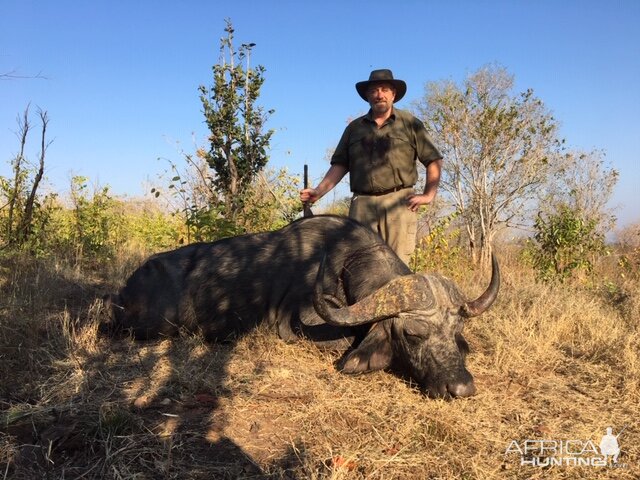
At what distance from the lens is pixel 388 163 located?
15.8 ft

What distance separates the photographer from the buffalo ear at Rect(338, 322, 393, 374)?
330cm

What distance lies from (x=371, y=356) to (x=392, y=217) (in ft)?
6.32

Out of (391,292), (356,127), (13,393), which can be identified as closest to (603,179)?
(356,127)

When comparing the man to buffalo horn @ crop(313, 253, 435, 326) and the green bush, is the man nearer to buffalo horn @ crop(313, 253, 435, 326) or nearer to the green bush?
buffalo horn @ crop(313, 253, 435, 326)

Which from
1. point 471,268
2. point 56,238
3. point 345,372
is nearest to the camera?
point 345,372

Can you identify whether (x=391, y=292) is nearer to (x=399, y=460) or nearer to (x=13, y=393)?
(x=399, y=460)

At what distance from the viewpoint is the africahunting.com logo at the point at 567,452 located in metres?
2.31

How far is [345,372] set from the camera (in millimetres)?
3305

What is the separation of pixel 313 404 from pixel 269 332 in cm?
130

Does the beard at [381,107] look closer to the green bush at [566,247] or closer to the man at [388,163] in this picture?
the man at [388,163]

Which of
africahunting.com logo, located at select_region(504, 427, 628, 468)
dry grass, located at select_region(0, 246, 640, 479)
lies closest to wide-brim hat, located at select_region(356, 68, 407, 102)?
dry grass, located at select_region(0, 246, 640, 479)

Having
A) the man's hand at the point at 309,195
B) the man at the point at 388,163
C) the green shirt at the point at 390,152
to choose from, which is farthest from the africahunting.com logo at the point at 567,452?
the man's hand at the point at 309,195

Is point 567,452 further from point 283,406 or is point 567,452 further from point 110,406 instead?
point 110,406

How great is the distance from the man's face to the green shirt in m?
0.11
